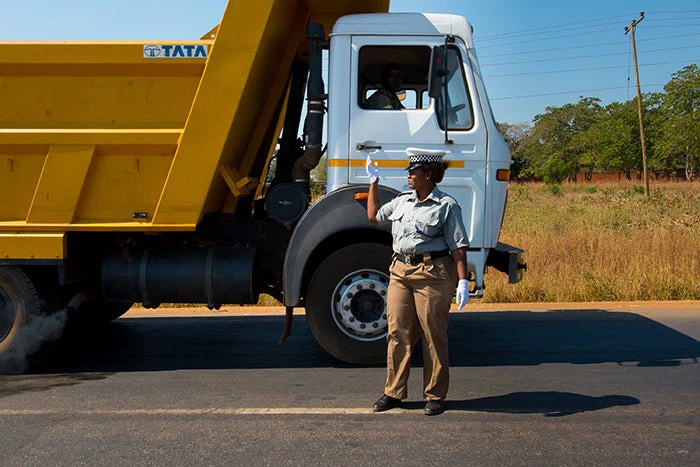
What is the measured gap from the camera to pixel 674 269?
934 centimetres

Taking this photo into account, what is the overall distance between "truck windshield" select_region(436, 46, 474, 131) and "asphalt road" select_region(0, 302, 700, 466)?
2.04 m

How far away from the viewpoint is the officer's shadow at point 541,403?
436 cm

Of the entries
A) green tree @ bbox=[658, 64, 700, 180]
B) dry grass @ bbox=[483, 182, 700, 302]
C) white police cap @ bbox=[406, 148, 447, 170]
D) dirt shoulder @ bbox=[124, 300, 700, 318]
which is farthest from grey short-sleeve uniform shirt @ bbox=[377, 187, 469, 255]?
green tree @ bbox=[658, 64, 700, 180]

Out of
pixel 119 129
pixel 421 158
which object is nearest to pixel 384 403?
pixel 421 158

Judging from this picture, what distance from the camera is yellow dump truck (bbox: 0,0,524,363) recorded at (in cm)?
525

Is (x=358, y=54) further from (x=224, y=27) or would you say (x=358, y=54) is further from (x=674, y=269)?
(x=674, y=269)

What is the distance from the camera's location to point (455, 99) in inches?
211

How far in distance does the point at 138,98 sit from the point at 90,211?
1.04 meters

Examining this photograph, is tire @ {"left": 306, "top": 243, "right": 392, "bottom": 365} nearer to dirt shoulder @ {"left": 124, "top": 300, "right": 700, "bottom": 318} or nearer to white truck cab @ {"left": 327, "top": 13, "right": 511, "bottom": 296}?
white truck cab @ {"left": 327, "top": 13, "right": 511, "bottom": 296}

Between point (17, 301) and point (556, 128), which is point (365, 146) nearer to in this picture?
point (17, 301)

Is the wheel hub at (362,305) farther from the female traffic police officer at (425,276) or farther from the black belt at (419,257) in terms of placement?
the black belt at (419,257)

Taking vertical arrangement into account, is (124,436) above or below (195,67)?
below

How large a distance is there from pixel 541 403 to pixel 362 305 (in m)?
1.59

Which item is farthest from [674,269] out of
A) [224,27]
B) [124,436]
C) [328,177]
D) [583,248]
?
[124,436]
